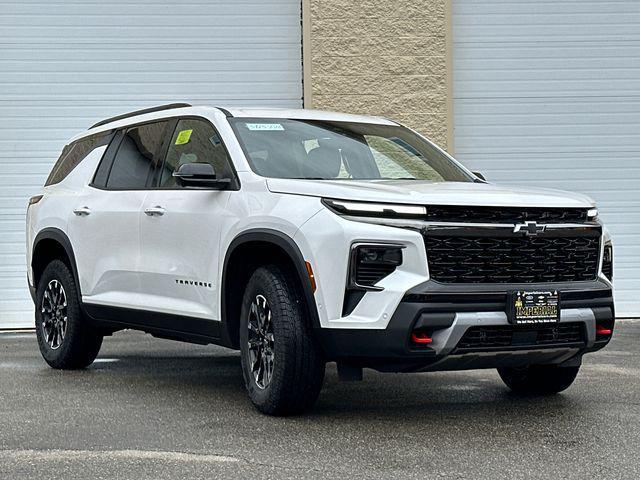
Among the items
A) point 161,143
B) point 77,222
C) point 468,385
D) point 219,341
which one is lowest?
point 468,385

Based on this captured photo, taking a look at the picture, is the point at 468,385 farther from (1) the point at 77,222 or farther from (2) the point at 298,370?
(1) the point at 77,222

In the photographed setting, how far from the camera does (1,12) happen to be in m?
14.1

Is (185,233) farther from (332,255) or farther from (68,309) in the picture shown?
(68,309)

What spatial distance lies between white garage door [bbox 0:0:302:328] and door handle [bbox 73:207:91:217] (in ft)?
18.1

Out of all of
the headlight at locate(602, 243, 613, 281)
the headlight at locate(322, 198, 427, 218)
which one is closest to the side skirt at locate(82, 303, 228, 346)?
the headlight at locate(322, 198, 427, 218)

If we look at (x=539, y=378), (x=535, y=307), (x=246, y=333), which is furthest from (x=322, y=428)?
(x=539, y=378)

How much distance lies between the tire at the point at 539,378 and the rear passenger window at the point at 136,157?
276 cm

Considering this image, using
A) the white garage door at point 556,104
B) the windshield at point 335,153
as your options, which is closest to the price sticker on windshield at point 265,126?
the windshield at point 335,153

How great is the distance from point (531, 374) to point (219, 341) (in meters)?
2.02

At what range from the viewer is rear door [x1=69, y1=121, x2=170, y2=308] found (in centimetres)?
808

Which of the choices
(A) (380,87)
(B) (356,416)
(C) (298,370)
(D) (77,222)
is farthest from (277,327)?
(A) (380,87)

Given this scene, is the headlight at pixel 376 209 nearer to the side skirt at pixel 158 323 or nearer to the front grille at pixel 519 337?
the front grille at pixel 519 337

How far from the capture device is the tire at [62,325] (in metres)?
8.88

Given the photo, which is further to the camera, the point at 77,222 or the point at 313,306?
the point at 77,222
